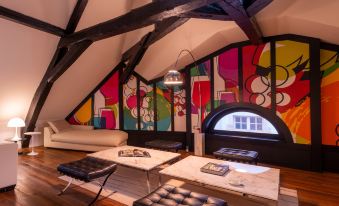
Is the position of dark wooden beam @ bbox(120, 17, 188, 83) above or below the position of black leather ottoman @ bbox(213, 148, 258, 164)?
above

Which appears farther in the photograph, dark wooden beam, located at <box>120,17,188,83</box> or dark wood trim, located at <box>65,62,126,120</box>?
dark wood trim, located at <box>65,62,126,120</box>

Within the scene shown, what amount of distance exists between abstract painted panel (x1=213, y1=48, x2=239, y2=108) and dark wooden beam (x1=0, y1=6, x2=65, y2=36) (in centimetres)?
338

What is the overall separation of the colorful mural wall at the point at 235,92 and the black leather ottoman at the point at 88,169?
2.70 meters

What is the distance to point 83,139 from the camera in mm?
5449

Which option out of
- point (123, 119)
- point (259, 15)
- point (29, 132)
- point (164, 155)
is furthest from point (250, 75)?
point (29, 132)

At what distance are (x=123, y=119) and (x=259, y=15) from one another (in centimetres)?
444

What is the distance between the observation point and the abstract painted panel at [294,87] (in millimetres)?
3955

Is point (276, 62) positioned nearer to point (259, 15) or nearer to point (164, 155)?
point (259, 15)

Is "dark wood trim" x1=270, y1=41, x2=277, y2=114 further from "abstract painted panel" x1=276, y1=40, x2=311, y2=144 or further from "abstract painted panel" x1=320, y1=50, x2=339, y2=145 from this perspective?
"abstract painted panel" x1=320, y1=50, x2=339, y2=145

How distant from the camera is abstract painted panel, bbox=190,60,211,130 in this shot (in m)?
5.11

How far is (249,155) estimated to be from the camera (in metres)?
3.49

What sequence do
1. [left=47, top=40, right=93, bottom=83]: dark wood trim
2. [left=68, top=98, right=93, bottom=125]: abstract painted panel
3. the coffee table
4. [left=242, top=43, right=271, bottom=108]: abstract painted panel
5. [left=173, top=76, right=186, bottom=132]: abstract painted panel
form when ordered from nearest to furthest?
the coffee table
[left=47, top=40, right=93, bottom=83]: dark wood trim
[left=242, top=43, right=271, bottom=108]: abstract painted panel
[left=173, top=76, right=186, bottom=132]: abstract painted panel
[left=68, top=98, right=93, bottom=125]: abstract painted panel

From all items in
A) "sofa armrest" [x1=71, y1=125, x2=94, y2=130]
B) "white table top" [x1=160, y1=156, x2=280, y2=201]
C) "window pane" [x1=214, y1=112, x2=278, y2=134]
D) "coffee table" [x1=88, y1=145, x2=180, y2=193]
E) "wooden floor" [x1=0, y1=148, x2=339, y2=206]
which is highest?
"window pane" [x1=214, y1=112, x2=278, y2=134]

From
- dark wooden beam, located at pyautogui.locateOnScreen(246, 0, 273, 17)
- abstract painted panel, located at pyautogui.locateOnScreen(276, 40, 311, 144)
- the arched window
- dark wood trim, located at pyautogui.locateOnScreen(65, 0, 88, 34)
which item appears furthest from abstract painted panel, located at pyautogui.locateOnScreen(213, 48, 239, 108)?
dark wood trim, located at pyautogui.locateOnScreen(65, 0, 88, 34)
